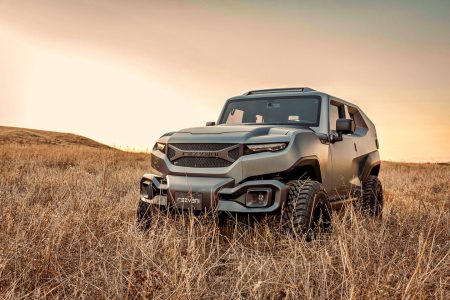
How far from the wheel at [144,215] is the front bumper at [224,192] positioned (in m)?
0.42

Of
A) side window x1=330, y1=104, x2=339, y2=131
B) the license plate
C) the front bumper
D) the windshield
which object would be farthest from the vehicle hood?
side window x1=330, y1=104, x2=339, y2=131

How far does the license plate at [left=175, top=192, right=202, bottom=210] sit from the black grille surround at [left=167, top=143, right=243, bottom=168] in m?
0.36

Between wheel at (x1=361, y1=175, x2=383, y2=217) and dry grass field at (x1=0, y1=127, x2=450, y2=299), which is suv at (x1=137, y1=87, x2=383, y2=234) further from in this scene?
wheel at (x1=361, y1=175, x2=383, y2=217)

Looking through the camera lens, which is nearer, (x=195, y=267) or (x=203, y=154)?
(x=195, y=267)

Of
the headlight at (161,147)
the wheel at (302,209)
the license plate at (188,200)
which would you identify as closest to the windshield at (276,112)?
the wheel at (302,209)

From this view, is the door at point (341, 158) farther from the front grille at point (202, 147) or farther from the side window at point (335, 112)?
the front grille at point (202, 147)

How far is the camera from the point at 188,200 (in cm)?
481

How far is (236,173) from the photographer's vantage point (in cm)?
470

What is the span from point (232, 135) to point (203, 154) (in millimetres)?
387

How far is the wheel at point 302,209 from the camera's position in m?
4.55

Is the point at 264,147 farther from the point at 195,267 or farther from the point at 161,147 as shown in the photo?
the point at 195,267

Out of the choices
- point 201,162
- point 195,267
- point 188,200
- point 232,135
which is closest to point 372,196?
point 232,135

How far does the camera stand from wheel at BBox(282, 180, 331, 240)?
14.9ft

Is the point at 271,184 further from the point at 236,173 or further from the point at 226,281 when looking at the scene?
the point at 226,281
